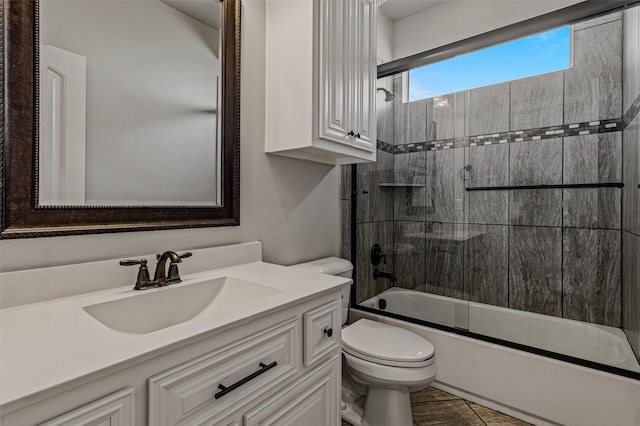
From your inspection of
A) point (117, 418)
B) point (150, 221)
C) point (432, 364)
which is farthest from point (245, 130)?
point (432, 364)

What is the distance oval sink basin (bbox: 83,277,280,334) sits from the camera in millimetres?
889

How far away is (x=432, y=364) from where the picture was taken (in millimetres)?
1475

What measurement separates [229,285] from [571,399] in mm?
1723

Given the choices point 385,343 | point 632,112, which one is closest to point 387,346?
point 385,343

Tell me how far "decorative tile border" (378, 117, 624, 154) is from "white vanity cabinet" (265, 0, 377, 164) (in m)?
0.74

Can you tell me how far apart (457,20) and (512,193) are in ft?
4.57

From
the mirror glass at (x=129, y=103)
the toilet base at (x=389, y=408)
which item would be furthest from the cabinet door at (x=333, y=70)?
the toilet base at (x=389, y=408)

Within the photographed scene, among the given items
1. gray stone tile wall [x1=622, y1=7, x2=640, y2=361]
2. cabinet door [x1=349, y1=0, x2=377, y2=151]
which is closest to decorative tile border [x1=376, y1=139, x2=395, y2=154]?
cabinet door [x1=349, y1=0, x2=377, y2=151]

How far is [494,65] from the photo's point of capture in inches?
88.4

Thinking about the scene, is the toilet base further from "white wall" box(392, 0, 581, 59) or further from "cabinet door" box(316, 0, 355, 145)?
"white wall" box(392, 0, 581, 59)

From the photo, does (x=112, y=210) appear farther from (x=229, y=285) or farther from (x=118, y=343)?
(x=118, y=343)

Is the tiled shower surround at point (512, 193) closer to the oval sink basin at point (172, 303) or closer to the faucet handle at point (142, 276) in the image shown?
the oval sink basin at point (172, 303)

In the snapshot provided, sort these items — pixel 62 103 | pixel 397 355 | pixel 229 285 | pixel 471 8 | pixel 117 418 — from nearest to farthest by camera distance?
pixel 117 418
pixel 62 103
pixel 229 285
pixel 397 355
pixel 471 8

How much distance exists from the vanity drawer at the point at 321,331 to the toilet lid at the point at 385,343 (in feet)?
1.52
